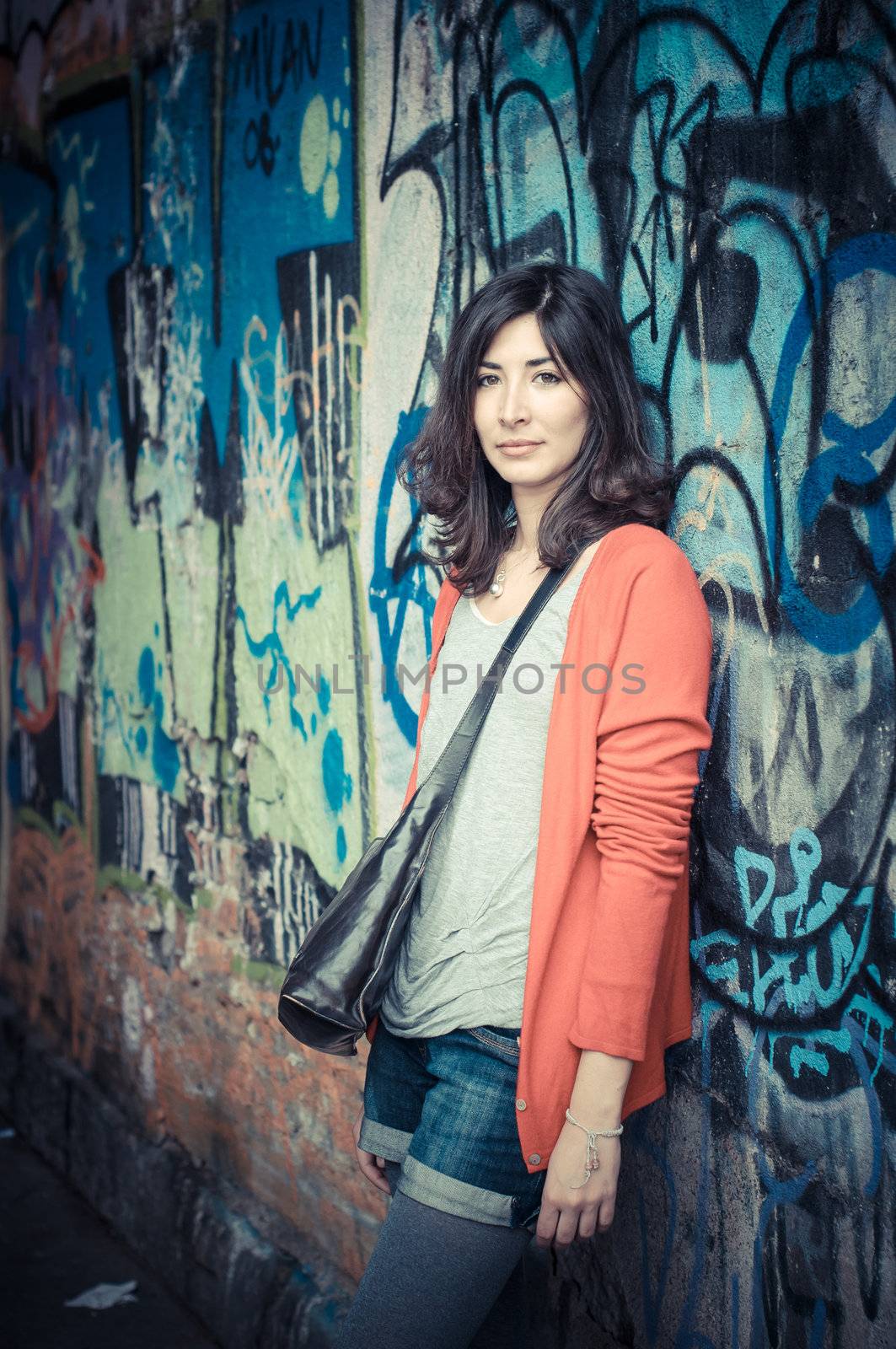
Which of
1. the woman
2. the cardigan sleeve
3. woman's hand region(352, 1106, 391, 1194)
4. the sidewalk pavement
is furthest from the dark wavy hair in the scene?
the sidewalk pavement

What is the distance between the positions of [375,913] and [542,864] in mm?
291

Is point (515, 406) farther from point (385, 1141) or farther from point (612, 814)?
point (385, 1141)

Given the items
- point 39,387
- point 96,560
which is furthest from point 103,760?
point 39,387

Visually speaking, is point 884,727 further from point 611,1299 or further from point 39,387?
point 39,387

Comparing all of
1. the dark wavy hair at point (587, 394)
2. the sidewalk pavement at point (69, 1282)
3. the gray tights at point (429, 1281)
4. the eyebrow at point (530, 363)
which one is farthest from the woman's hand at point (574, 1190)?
the sidewalk pavement at point (69, 1282)

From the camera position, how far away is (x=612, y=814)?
173 centimetres

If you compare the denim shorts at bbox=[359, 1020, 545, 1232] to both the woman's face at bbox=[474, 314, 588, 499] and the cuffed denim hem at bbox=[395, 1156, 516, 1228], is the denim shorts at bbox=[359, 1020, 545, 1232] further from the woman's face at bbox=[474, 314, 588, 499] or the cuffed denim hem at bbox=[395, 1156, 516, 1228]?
the woman's face at bbox=[474, 314, 588, 499]

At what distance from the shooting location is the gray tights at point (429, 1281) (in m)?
1.77

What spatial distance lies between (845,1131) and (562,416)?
1.20 m

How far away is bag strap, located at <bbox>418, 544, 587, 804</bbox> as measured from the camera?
191 cm

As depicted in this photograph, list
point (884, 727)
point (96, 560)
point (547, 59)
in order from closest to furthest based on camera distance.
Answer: point (884, 727) < point (547, 59) < point (96, 560)

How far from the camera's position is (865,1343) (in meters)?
1.86

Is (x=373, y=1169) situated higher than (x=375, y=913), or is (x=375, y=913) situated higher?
(x=375, y=913)

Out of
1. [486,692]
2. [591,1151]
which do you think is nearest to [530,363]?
[486,692]
